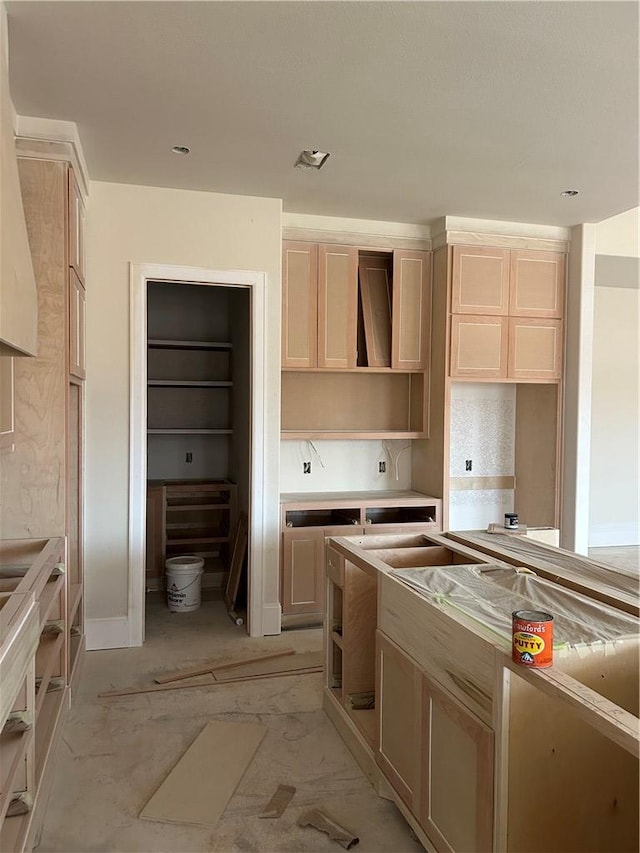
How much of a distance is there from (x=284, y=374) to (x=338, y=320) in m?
0.65

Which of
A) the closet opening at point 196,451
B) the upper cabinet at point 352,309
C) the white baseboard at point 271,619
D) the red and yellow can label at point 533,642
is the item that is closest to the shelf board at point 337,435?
the closet opening at point 196,451

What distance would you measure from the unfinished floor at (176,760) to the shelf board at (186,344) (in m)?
2.44

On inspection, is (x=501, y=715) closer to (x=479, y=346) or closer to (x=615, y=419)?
(x=479, y=346)

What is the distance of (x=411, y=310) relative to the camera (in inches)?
186

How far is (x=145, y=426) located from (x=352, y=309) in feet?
5.58

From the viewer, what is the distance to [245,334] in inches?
191

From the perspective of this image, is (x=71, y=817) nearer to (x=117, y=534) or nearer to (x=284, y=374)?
(x=117, y=534)

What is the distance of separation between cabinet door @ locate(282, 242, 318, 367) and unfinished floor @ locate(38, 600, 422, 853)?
2.00 m

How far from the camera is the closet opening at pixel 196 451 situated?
475cm

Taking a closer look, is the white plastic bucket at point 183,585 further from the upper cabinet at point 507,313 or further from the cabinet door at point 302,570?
the upper cabinet at point 507,313

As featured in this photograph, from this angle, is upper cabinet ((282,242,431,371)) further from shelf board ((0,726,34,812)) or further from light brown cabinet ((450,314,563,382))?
shelf board ((0,726,34,812))

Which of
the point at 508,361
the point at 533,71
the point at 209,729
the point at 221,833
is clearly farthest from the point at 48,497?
the point at 508,361

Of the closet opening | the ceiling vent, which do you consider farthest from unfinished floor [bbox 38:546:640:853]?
the ceiling vent

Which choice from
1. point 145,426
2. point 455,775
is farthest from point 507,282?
point 455,775
